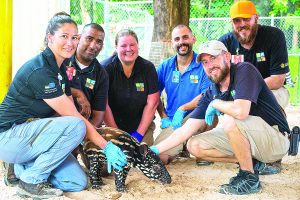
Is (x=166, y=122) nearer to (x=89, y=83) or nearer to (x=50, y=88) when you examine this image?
(x=89, y=83)

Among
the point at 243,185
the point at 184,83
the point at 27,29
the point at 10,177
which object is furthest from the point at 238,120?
the point at 27,29

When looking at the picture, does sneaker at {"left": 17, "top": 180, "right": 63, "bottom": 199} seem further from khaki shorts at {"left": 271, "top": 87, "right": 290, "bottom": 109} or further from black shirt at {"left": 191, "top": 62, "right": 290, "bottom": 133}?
khaki shorts at {"left": 271, "top": 87, "right": 290, "bottom": 109}

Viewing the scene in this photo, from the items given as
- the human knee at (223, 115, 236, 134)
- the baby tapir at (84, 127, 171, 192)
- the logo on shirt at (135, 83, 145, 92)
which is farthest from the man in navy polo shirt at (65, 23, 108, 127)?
the human knee at (223, 115, 236, 134)

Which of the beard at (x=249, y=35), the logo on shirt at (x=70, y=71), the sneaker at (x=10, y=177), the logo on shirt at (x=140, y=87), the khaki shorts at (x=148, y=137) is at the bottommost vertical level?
the sneaker at (x=10, y=177)

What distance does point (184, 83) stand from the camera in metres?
5.79

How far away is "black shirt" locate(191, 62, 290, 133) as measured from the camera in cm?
430

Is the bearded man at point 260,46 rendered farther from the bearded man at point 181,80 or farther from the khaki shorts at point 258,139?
the khaki shorts at point 258,139

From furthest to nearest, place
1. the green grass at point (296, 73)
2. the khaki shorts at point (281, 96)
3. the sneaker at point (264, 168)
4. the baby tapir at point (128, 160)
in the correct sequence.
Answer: the green grass at point (296, 73)
the khaki shorts at point (281, 96)
the sneaker at point (264, 168)
the baby tapir at point (128, 160)

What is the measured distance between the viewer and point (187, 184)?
14.9 ft

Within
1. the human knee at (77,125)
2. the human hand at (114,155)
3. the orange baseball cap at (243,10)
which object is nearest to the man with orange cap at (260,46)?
the orange baseball cap at (243,10)

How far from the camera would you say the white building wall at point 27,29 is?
18.9 feet

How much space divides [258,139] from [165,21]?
4.74 m

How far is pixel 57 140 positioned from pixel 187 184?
1475 millimetres

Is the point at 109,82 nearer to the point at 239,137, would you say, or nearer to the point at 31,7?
the point at 31,7
